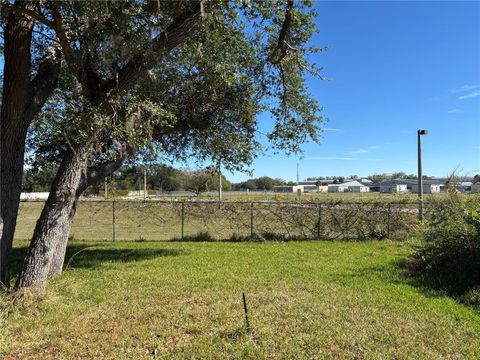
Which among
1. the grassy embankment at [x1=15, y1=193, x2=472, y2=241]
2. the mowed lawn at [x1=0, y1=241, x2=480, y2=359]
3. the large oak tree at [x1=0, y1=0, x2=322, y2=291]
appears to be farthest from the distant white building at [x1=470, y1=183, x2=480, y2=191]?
the grassy embankment at [x1=15, y1=193, x2=472, y2=241]

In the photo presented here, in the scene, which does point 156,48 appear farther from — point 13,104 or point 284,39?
point 284,39

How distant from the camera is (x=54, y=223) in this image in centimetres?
705

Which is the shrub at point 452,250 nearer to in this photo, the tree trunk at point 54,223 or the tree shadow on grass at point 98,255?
the tree shadow on grass at point 98,255

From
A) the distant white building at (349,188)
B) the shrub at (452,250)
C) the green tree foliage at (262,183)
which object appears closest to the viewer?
the shrub at (452,250)

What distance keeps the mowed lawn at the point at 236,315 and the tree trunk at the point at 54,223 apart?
432mm

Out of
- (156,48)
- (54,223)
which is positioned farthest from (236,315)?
(156,48)

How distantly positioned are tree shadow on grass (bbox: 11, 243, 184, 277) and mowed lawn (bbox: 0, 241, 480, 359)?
21.4 inches

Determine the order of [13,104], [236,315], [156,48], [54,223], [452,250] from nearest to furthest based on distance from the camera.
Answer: [236,315]
[156,48]
[13,104]
[54,223]
[452,250]

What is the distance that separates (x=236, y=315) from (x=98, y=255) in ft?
24.0

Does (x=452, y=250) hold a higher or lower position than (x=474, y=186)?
lower

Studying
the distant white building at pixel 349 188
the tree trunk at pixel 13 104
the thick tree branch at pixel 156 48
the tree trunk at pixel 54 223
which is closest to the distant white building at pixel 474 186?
the thick tree branch at pixel 156 48

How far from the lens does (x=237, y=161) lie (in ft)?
40.4

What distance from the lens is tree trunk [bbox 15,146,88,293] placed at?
667 cm

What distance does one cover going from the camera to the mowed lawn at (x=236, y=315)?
16.0 feet
